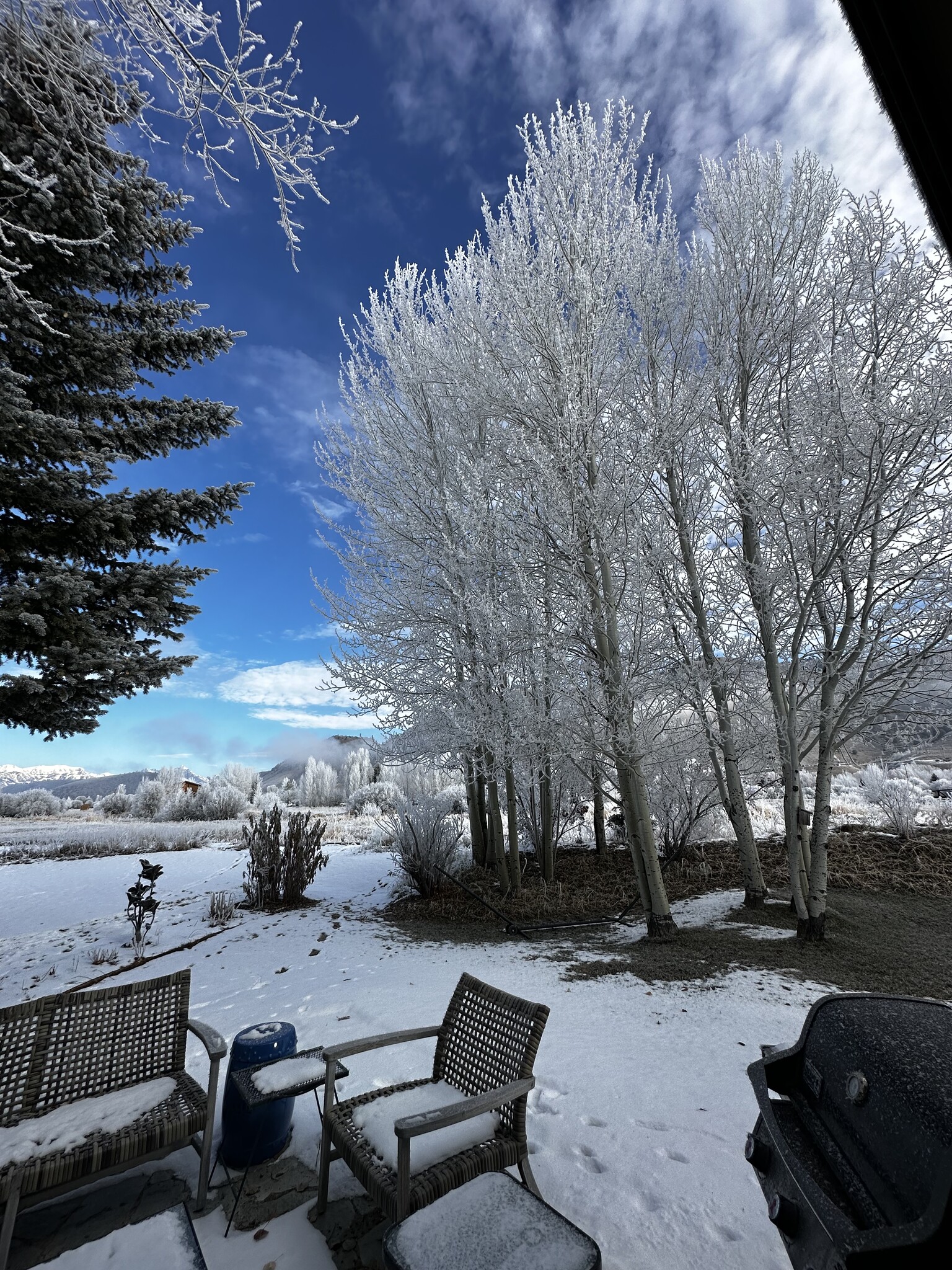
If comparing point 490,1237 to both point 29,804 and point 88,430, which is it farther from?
point 29,804

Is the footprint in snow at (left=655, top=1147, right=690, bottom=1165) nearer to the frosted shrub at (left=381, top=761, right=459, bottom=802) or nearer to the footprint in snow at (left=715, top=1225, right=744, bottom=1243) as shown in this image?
the footprint in snow at (left=715, top=1225, right=744, bottom=1243)

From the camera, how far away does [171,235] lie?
6465 mm

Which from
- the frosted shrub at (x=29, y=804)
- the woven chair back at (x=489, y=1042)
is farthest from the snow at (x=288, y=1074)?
the frosted shrub at (x=29, y=804)

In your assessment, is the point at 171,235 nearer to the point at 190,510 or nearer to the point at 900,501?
the point at 190,510

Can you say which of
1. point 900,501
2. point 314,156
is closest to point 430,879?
point 900,501

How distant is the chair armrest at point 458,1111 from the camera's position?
5.91ft

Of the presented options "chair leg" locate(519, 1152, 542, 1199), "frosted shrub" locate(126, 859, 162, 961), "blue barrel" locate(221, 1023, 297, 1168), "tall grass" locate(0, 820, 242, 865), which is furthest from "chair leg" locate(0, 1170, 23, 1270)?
"tall grass" locate(0, 820, 242, 865)

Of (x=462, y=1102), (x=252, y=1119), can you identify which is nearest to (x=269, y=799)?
(x=252, y=1119)

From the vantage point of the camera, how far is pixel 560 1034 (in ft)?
11.3

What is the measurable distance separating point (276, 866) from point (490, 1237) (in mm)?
6681

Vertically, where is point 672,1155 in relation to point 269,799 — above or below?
below

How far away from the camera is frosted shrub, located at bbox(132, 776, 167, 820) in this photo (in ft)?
56.6

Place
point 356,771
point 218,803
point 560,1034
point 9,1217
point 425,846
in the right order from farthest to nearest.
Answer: point 356,771
point 218,803
point 425,846
point 560,1034
point 9,1217

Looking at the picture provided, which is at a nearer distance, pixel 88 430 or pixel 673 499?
pixel 88 430
